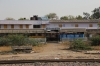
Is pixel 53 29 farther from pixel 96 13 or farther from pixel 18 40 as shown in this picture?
pixel 96 13

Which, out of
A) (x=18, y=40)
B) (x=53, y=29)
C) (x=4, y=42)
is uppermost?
(x=53, y=29)

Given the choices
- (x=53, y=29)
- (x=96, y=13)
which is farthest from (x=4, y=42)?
(x=96, y=13)

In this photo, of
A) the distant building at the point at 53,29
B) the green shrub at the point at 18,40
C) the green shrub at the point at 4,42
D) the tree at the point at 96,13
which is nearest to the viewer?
the green shrub at the point at 18,40

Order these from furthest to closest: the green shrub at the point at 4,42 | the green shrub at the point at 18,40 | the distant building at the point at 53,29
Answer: the distant building at the point at 53,29 → the green shrub at the point at 4,42 → the green shrub at the point at 18,40

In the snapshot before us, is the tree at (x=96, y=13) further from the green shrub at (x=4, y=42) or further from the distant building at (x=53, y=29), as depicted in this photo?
the green shrub at (x=4, y=42)

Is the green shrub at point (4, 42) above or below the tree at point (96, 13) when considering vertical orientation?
below

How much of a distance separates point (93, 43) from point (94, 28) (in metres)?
19.6

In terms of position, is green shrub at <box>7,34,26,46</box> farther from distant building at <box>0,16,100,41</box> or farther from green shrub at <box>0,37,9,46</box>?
distant building at <box>0,16,100,41</box>

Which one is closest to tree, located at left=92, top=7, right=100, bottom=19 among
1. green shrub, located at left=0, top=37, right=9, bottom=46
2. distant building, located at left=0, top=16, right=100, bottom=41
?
distant building, located at left=0, top=16, right=100, bottom=41

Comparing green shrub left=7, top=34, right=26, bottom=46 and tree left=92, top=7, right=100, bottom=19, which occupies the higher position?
tree left=92, top=7, right=100, bottom=19

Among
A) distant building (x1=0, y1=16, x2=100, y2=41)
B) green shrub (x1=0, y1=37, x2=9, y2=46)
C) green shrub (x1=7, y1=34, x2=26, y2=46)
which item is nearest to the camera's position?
green shrub (x1=7, y1=34, x2=26, y2=46)

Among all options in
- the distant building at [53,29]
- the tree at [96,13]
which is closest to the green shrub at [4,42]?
the distant building at [53,29]

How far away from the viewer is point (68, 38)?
4759cm

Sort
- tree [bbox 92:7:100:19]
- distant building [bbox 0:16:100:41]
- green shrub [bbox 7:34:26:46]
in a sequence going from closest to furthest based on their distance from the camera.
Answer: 1. green shrub [bbox 7:34:26:46]
2. distant building [bbox 0:16:100:41]
3. tree [bbox 92:7:100:19]
